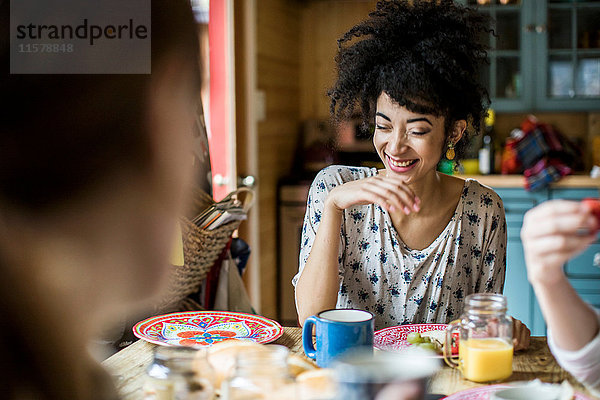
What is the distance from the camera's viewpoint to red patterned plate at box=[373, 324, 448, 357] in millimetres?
1247

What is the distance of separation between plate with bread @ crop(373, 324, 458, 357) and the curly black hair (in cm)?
51

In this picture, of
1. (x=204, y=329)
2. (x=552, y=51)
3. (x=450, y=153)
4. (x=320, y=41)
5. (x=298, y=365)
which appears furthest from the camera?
(x=320, y=41)

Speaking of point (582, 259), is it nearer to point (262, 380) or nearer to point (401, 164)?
point (401, 164)

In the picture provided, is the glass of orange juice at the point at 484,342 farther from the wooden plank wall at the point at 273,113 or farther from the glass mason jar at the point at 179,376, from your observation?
the wooden plank wall at the point at 273,113

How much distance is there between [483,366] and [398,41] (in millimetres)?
860

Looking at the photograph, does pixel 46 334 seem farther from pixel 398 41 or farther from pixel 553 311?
pixel 398 41

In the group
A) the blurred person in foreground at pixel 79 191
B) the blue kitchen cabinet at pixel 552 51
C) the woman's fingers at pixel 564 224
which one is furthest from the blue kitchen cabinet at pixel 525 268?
the blurred person in foreground at pixel 79 191

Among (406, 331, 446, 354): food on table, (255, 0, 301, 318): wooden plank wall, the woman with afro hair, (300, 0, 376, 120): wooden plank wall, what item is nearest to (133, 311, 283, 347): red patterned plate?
the woman with afro hair

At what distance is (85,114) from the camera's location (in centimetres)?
40

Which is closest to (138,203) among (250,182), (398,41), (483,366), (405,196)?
(483,366)

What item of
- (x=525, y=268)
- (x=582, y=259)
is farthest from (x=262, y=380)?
(x=582, y=259)

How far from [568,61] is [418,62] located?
2.50 meters

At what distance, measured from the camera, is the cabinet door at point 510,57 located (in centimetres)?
367

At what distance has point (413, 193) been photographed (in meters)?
1.51
